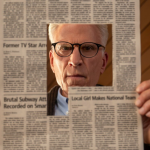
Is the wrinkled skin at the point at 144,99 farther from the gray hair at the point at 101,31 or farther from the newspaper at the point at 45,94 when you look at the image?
the gray hair at the point at 101,31

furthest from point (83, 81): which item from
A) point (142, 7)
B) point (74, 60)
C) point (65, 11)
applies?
point (142, 7)

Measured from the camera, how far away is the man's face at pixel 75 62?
0.39m

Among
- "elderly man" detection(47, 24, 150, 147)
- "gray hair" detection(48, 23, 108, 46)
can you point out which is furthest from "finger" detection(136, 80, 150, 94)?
"gray hair" detection(48, 23, 108, 46)

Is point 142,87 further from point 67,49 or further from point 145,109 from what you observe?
point 67,49

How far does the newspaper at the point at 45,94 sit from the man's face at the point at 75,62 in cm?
2

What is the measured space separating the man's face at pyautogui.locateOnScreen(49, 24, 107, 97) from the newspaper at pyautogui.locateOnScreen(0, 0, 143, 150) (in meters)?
0.02

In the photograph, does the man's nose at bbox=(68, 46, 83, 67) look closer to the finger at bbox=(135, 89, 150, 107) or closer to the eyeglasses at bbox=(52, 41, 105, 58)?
the eyeglasses at bbox=(52, 41, 105, 58)

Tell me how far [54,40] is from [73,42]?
0.13ft

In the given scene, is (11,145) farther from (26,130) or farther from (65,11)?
(65,11)

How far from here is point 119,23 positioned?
0.39m

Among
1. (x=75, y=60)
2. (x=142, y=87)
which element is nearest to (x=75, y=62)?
(x=75, y=60)

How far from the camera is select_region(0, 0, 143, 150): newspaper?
38 centimetres

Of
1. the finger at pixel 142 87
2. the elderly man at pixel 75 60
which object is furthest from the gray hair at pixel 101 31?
the finger at pixel 142 87

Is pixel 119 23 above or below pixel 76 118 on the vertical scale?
above
